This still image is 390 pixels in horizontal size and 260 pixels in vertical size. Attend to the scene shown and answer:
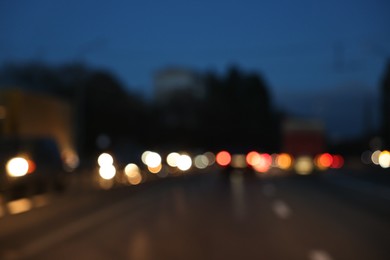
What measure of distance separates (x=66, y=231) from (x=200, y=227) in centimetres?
295

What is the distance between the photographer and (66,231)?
1523 centimetres

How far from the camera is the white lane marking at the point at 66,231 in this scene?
12.2m

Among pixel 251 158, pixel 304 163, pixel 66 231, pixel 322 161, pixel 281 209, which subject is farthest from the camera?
pixel 304 163

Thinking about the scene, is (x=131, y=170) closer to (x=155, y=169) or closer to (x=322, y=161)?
(x=155, y=169)

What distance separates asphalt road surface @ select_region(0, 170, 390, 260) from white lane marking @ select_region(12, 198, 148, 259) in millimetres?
18

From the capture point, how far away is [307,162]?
45656mm

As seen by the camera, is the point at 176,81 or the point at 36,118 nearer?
the point at 36,118

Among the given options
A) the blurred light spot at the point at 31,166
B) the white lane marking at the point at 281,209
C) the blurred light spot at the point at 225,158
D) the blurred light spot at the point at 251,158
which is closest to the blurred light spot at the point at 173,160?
the blurred light spot at the point at 225,158

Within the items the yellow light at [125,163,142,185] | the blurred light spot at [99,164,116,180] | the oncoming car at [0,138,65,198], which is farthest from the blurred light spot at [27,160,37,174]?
the yellow light at [125,163,142,185]

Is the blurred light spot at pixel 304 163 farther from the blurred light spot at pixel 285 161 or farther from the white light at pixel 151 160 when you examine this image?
the white light at pixel 151 160

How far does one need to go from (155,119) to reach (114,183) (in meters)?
46.9

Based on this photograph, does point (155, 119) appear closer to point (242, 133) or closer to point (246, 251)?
point (242, 133)

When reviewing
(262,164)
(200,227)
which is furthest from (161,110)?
(200,227)

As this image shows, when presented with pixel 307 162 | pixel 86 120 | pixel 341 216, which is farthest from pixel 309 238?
pixel 86 120
